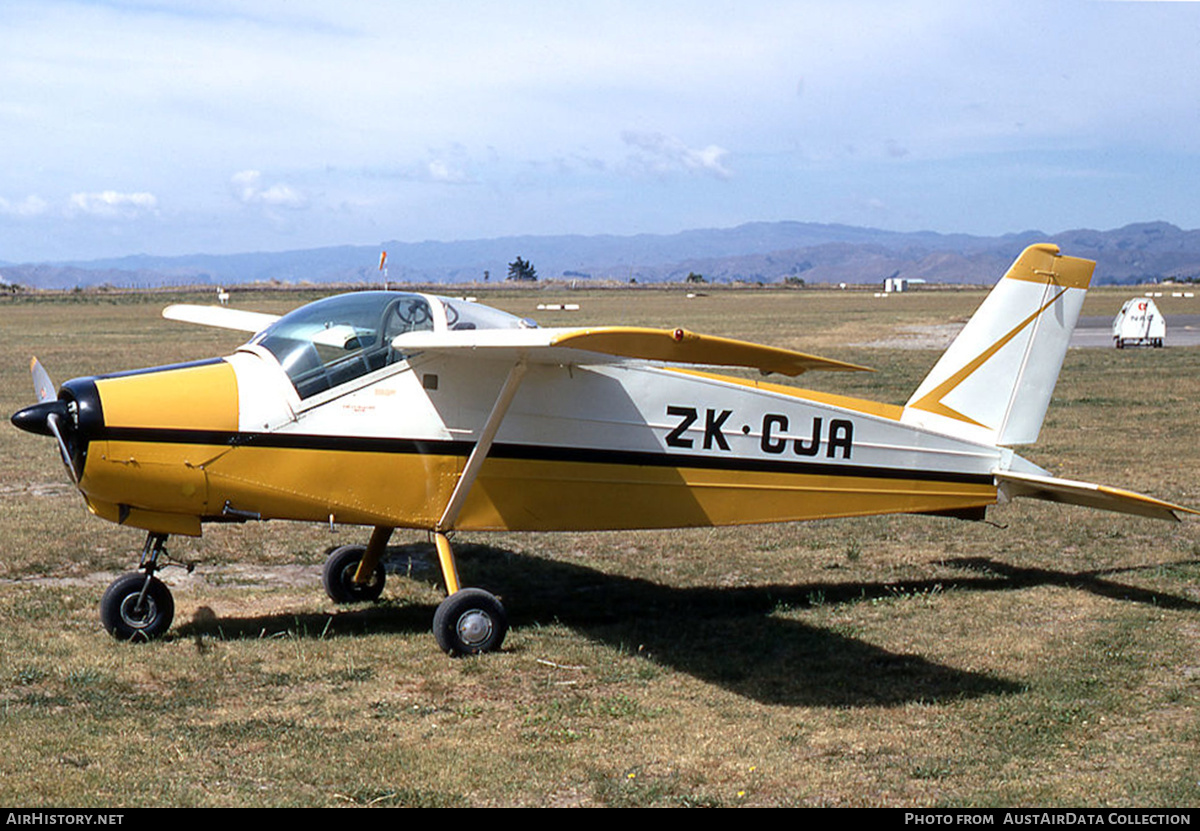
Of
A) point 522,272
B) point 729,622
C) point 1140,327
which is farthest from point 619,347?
point 522,272

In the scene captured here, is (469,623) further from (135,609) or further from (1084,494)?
(1084,494)

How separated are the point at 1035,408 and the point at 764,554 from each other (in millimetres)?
3027

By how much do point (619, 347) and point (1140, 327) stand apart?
34537 mm

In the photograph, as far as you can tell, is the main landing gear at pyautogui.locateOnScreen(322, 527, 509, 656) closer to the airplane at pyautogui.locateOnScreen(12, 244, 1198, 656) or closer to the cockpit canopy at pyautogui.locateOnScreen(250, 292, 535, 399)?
the airplane at pyautogui.locateOnScreen(12, 244, 1198, 656)

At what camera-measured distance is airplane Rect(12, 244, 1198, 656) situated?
753 centimetres

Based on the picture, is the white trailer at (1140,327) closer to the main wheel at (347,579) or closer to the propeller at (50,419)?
the main wheel at (347,579)

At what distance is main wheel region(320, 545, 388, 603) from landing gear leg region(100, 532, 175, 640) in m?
1.56

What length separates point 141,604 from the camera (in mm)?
8117

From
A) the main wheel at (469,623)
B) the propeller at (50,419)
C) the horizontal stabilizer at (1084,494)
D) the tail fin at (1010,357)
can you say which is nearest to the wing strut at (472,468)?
the main wheel at (469,623)

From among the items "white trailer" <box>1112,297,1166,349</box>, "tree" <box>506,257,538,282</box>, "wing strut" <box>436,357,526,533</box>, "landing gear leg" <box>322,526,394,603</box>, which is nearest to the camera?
"wing strut" <box>436,357,526,533</box>

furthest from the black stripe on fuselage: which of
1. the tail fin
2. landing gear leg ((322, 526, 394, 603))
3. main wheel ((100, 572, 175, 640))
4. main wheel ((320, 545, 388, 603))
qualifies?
main wheel ((320, 545, 388, 603))

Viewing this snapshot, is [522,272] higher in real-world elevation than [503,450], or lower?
higher

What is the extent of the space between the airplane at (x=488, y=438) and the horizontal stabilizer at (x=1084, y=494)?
23 millimetres
